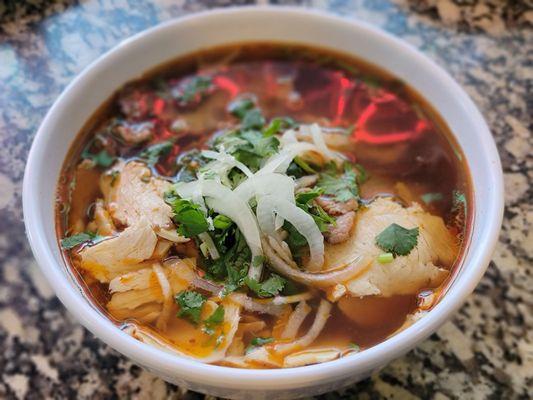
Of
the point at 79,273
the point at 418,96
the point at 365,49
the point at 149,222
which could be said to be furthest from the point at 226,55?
the point at 79,273

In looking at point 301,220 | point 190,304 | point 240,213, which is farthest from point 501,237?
point 190,304

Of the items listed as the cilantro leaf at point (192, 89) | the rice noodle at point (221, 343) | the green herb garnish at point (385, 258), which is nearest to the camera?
the rice noodle at point (221, 343)

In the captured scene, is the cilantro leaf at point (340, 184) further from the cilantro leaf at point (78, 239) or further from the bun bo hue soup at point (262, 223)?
the cilantro leaf at point (78, 239)

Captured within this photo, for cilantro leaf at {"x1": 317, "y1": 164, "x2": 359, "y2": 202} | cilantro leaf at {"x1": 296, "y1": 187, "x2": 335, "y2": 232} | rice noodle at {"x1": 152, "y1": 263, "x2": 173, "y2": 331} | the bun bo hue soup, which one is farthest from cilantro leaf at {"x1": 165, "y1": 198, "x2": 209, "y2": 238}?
cilantro leaf at {"x1": 317, "y1": 164, "x2": 359, "y2": 202}

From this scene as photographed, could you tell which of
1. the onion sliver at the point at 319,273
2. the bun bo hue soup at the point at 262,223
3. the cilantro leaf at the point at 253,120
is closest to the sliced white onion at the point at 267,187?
the bun bo hue soup at the point at 262,223

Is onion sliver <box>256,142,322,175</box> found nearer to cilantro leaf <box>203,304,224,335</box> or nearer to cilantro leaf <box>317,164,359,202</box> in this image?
cilantro leaf <box>317,164,359,202</box>

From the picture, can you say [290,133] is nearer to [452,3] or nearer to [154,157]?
[154,157]

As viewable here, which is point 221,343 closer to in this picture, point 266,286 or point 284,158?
point 266,286
